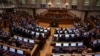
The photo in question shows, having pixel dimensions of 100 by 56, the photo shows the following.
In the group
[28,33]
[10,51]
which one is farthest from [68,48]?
[28,33]

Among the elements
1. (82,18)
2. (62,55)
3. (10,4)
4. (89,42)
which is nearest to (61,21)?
(82,18)

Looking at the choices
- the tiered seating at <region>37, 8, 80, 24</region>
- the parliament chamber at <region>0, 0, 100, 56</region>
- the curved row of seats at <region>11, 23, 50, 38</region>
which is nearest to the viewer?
the parliament chamber at <region>0, 0, 100, 56</region>

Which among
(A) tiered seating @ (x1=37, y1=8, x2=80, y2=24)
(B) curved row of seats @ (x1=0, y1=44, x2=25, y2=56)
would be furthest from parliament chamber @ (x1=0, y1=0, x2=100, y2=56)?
(B) curved row of seats @ (x1=0, y1=44, x2=25, y2=56)

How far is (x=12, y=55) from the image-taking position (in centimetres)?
1259

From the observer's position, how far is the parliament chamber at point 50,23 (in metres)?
16.2

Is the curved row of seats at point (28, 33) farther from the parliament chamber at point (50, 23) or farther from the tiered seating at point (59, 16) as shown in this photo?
the tiered seating at point (59, 16)

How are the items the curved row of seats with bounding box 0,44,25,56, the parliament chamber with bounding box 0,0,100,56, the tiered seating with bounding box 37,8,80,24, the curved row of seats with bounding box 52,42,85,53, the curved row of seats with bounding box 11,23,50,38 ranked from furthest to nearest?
the tiered seating with bounding box 37,8,80,24 < the curved row of seats with bounding box 11,23,50,38 < the parliament chamber with bounding box 0,0,100,56 < the curved row of seats with bounding box 52,42,85,53 < the curved row of seats with bounding box 0,44,25,56

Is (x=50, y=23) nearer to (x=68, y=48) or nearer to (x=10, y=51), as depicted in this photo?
(x=68, y=48)

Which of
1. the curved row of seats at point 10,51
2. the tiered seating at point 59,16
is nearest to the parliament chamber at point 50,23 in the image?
the tiered seating at point 59,16

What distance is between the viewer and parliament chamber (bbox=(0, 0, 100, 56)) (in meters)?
16.2

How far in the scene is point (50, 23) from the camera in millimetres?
27578

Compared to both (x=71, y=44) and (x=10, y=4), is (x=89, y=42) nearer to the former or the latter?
(x=71, y=44)

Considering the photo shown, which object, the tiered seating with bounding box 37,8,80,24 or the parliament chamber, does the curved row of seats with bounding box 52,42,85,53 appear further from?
the tiered seating with bounding box 37,8,80,24

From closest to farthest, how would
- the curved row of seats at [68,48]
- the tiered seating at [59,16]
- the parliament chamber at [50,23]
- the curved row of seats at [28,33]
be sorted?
the curved row of seats at [68,48] → the parliament chamber at [50,23] → the curved row of seats at [28,33] → the tiered seating at [59,16]
